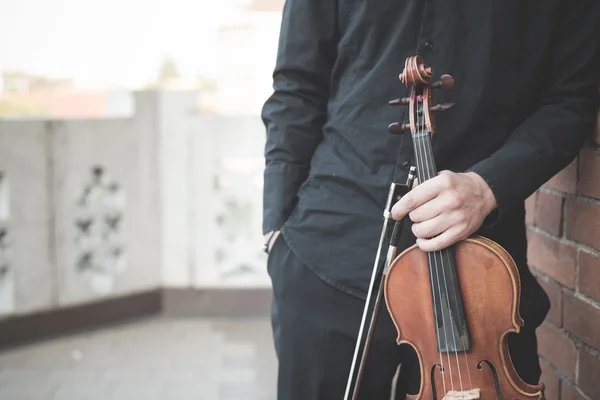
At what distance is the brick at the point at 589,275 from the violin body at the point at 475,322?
45cm

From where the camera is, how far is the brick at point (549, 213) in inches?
63.9

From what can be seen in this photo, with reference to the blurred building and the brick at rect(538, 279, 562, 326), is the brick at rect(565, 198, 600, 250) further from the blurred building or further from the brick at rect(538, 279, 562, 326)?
the blurred building

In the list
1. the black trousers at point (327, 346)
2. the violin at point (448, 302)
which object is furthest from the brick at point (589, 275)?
the violin at point (448, 302)

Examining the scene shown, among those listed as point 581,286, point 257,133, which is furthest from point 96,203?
point 581,286

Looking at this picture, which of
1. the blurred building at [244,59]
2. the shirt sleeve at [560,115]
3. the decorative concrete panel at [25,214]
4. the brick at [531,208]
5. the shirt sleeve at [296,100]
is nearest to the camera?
the shirt sleeve at [560,115]

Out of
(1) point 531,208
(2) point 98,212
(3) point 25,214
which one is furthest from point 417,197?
(2) point 98,212

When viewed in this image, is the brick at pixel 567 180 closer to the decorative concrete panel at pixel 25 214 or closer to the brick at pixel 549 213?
the brick at pixel 549 213

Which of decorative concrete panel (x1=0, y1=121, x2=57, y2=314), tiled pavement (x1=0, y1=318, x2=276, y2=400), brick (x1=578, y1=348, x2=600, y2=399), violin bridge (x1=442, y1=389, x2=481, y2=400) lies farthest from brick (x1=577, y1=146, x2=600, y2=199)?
decorative concrete panel (x1=0, y1=121, x2=57, y2=314)

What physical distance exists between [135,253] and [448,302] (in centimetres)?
342

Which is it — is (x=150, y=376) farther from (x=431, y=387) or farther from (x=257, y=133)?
(x=431, y=387)

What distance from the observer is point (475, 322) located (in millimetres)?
1104

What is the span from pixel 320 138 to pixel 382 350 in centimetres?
47

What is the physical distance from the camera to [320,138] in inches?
59.6

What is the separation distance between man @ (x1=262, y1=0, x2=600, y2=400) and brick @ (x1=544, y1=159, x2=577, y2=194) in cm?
26
